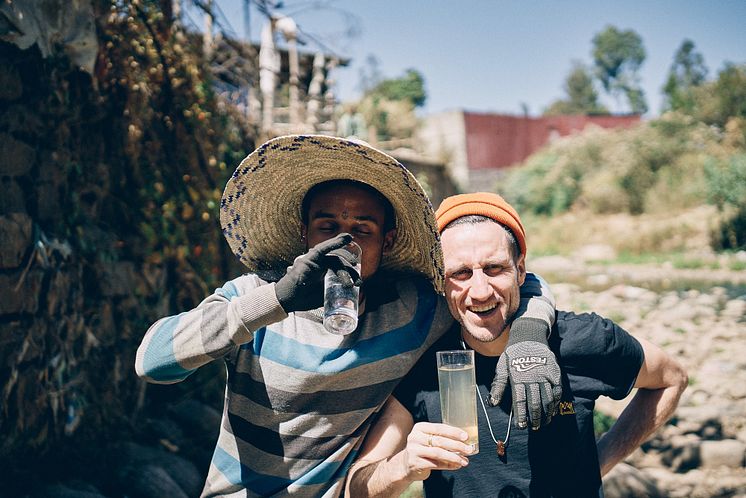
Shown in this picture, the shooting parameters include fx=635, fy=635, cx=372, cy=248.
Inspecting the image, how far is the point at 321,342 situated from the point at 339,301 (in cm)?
34

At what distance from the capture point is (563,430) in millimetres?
2059

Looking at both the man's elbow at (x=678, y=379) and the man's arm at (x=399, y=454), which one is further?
the man's elbow at (x=678, y=379)

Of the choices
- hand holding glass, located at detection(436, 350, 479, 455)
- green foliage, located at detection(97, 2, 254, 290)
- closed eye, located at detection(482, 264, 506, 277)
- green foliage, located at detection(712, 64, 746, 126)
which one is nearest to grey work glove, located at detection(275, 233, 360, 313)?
hand holding glass, located at detection(436, 350, 479, 455)

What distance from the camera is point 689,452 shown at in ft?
16.2

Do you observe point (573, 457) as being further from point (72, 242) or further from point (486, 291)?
point (72, 242)

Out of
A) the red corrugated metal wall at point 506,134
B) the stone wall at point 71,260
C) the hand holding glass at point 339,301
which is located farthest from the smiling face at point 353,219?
the red corrugated metal wall at point 506,134

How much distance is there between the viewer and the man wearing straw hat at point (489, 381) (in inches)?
78.9

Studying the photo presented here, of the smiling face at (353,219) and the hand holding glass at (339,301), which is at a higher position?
the smiling face at (353,219)

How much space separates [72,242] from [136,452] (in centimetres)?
134

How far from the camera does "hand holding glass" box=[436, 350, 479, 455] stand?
70.0 inches

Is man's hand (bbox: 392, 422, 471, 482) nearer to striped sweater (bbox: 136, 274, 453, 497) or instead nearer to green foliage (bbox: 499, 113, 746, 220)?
striped sweater (bbox: 136, 274, 453, 497)

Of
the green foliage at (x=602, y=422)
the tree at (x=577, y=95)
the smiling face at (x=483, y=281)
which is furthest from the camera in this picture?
the tree at (x=577, y=95)

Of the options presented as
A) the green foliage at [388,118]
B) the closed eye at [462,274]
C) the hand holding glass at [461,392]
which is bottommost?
the hand holding glass at [461,392]

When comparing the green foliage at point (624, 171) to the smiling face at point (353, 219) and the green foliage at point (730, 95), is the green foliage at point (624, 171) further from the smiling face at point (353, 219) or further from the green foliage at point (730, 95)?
the smiling face at point (353, 219)
